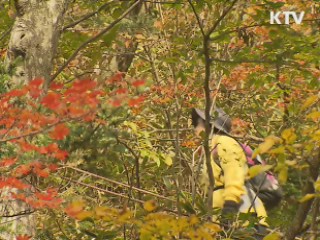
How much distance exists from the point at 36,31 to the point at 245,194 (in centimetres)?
208

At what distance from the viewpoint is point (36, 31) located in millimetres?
4781

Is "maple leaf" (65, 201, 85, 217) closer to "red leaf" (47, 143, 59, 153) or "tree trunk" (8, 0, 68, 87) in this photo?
"red leaf" (47, 143, 59, 153)

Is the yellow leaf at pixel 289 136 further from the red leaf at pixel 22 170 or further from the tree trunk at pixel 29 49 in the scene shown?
the tree trunk at pixel 29 49

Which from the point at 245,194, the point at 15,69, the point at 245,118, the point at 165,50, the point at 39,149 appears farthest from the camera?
the point at 245,118

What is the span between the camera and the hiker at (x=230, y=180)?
190 inches

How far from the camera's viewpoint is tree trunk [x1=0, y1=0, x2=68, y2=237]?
4.67 m

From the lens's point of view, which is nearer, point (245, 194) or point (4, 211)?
point (4, 211)

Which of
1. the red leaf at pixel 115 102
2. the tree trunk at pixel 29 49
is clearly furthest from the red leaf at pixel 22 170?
the red leaf at pixel 115 102

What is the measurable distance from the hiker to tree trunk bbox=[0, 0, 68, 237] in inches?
53.7

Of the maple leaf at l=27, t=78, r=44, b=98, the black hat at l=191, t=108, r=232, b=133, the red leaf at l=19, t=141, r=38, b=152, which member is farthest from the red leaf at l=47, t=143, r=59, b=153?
the black hat at l=191, t=108, r=232, b=133

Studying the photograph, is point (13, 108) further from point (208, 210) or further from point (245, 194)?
point (245, 194)

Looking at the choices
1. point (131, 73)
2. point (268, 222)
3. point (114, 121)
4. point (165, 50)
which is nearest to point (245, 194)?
point (268, 222)

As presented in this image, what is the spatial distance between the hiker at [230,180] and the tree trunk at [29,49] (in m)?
1.36

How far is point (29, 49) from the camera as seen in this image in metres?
4.75
